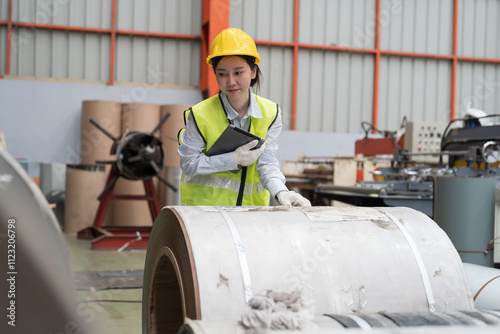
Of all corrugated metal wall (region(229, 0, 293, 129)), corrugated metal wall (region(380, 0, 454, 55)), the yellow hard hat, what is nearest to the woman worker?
the yellow hard hat

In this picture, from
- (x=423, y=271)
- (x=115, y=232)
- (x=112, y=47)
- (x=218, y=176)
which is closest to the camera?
(x=423, y=271)

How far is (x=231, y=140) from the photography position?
2.26 m

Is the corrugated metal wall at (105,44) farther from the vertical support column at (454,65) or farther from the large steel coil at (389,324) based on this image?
the large steel coil at (389,324)

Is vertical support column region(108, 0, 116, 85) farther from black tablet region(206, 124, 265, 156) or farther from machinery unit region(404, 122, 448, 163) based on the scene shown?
black tablet region(206, 124, 265, 156)

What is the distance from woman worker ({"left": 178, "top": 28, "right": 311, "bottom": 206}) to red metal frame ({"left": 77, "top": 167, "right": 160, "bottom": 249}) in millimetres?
3504

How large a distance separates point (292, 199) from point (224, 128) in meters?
0.47

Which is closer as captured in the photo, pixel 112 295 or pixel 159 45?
pixel 112 295

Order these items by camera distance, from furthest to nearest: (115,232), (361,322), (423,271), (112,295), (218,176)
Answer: (115,232)
(112,295)
(218,176)
(423,271)
(361,322)

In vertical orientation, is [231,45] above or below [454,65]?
below

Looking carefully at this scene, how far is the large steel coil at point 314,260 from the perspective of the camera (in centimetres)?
138

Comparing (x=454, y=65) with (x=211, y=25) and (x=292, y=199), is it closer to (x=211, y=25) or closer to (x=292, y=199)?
(x=211, y=25)

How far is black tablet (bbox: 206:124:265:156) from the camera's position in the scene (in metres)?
2.23

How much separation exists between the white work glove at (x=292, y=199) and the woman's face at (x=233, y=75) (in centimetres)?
46

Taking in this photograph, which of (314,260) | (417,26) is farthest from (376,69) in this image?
(314,260)
